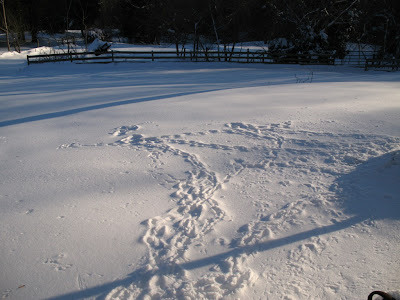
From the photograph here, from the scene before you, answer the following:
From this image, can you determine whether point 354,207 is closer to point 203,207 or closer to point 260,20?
point 203,207

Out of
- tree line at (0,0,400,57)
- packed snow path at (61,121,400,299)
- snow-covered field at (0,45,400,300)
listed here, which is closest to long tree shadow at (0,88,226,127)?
snow-covered field at (0,45,400,300)

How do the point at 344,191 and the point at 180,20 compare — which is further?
the point at 180,20

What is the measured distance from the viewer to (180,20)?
Answer: 29953 mm

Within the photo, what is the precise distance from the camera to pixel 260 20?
36.0 meters

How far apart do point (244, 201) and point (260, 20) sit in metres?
36.6

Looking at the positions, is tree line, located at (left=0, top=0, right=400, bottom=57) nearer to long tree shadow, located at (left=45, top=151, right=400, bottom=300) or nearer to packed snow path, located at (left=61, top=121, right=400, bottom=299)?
packed snow path, located at (left=61, top=121, right=400, bottom=299)

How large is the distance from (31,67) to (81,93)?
1411 cm

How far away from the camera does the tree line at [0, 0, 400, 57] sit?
81.3ft

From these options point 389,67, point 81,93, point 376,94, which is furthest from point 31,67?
point 389,67

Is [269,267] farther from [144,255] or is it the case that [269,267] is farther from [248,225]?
[144,255]

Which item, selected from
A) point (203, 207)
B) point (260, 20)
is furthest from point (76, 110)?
point (260, 20)

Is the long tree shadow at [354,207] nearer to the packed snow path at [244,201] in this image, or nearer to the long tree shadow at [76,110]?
the packed snow path at [244,201]

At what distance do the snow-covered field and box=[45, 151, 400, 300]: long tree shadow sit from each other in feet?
0.04

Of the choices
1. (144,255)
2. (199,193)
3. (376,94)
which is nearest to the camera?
(144,255)
